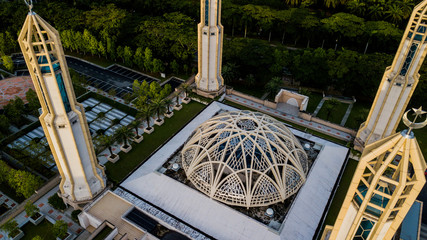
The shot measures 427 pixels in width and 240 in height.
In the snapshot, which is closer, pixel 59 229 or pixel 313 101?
pixel 59 229

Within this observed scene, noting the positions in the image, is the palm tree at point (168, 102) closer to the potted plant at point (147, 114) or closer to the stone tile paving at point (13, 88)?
the potted plant at point (147, 114)

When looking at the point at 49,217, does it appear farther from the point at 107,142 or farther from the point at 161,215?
the point at 161,215

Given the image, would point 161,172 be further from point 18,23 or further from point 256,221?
point 18,23

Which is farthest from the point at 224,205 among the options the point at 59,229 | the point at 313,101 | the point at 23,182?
the point at 313,101

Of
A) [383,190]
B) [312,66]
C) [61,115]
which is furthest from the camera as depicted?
[312,66]

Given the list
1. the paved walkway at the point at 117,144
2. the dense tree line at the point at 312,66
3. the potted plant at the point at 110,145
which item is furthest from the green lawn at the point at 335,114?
the potted plant at the point at 110,145

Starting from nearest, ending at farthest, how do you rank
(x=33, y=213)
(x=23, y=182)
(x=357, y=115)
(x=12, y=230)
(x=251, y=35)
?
1. (x=12, y=230)
2. (x=33, y=213)
3. (x=23, y=182)
4. (x=357, y=115)
5. (x=251, y=35)
